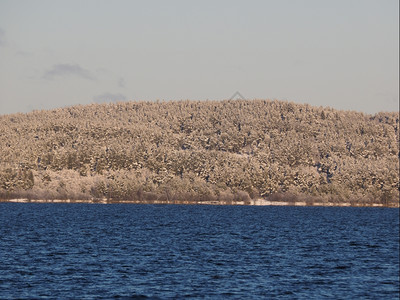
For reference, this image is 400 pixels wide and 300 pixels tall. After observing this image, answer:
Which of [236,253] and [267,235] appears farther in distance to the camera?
[267,235]

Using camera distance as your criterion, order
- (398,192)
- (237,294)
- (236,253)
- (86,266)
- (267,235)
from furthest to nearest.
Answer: (398,192)
(267,235)
(236,253)
(86,266)
(237,294)

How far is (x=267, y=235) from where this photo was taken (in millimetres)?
85812

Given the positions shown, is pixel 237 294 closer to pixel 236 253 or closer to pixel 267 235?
pixel 236 253

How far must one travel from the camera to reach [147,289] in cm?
4194

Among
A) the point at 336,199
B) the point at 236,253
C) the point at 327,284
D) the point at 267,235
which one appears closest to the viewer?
the point at 327,284

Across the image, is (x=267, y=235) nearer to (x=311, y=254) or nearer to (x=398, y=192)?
(x=311, y=254)

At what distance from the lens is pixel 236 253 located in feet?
205

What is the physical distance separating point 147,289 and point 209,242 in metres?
32.2

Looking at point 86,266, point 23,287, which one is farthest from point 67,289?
point 86,266

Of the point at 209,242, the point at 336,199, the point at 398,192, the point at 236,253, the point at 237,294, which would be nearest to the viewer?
the point at 237,294

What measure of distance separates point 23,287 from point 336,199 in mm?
160266

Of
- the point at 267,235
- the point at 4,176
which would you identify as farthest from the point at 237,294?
the point at 4,176

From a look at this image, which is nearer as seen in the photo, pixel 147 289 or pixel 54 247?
pixel 147 289

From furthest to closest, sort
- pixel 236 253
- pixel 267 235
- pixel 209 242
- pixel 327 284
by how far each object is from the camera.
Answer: pixel 267 235 < pixel 209 242 < pixel 236 253 < pixel 327 284
